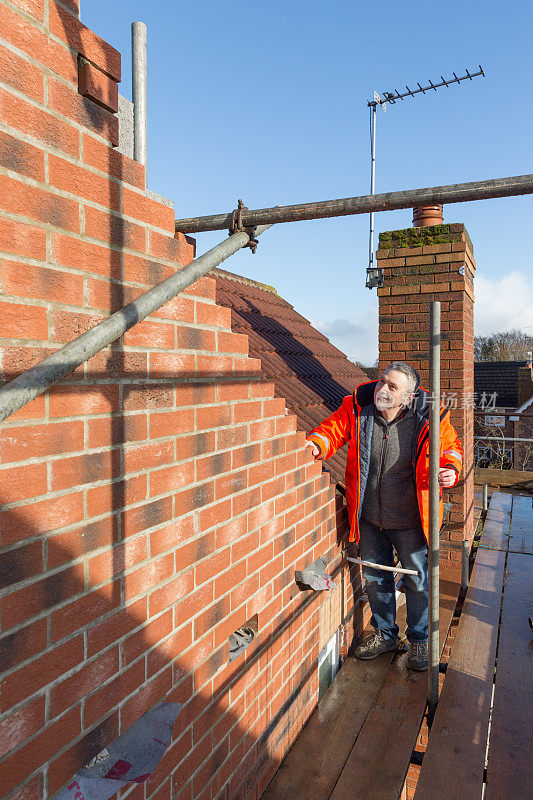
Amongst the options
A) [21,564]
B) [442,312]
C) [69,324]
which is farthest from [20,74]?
[442,312]

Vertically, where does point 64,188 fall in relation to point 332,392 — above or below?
above

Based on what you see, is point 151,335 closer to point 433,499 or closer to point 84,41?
point 84,41

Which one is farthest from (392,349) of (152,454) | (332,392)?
(152,454)

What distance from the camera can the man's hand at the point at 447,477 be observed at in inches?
117

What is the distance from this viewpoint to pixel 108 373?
1459mm

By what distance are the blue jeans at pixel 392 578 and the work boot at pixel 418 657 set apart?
38mm

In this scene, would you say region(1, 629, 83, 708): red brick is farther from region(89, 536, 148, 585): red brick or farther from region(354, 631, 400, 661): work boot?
region(354, 631, 400, 661): work boot

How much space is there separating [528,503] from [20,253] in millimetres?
7808

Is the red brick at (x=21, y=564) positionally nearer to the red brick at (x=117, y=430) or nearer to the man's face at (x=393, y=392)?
the red brick at (x=117, y=430)

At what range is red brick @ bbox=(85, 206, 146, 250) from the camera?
1.41 metres

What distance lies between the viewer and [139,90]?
80.2 inches

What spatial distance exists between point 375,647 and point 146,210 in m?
3.16

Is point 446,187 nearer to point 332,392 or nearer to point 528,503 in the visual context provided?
point 332,392

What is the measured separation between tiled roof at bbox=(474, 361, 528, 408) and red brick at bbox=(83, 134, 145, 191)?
2612cm
